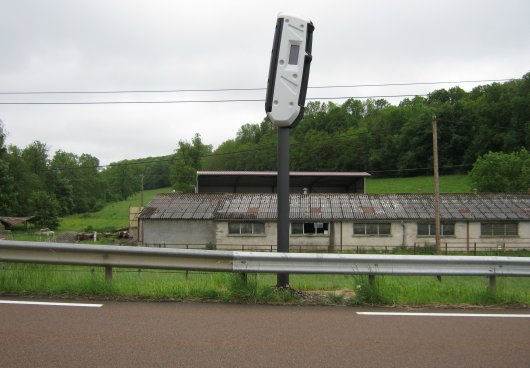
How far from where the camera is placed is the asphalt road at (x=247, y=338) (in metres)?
4.10

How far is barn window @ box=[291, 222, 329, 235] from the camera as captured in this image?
117 feet

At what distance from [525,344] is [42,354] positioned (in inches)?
191

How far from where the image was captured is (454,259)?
641 centimetres

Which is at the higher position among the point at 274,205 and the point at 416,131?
the point at 416,131

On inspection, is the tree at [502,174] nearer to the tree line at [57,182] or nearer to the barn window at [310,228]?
the barn window at [310,228]

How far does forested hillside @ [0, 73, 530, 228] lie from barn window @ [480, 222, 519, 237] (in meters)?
25.3

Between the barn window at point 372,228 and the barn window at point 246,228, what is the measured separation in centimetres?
758

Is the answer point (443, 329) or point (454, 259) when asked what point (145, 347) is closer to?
point (443, 329)

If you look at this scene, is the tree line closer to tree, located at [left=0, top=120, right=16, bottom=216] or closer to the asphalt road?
tree, located at [left=0, top=120, right=16, bottom=216]

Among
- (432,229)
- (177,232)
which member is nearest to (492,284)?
(432,229)

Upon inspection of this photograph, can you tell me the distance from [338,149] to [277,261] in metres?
102

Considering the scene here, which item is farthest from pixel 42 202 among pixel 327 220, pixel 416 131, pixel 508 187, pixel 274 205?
pixel 416 131

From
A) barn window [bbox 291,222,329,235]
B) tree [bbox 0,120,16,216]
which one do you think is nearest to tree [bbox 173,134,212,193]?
tree [bbox 0,120,16,216]

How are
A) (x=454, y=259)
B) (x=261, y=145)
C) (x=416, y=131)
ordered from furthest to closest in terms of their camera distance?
(x=261, y=145), (x=416, y=131), (x=454, y=259)
